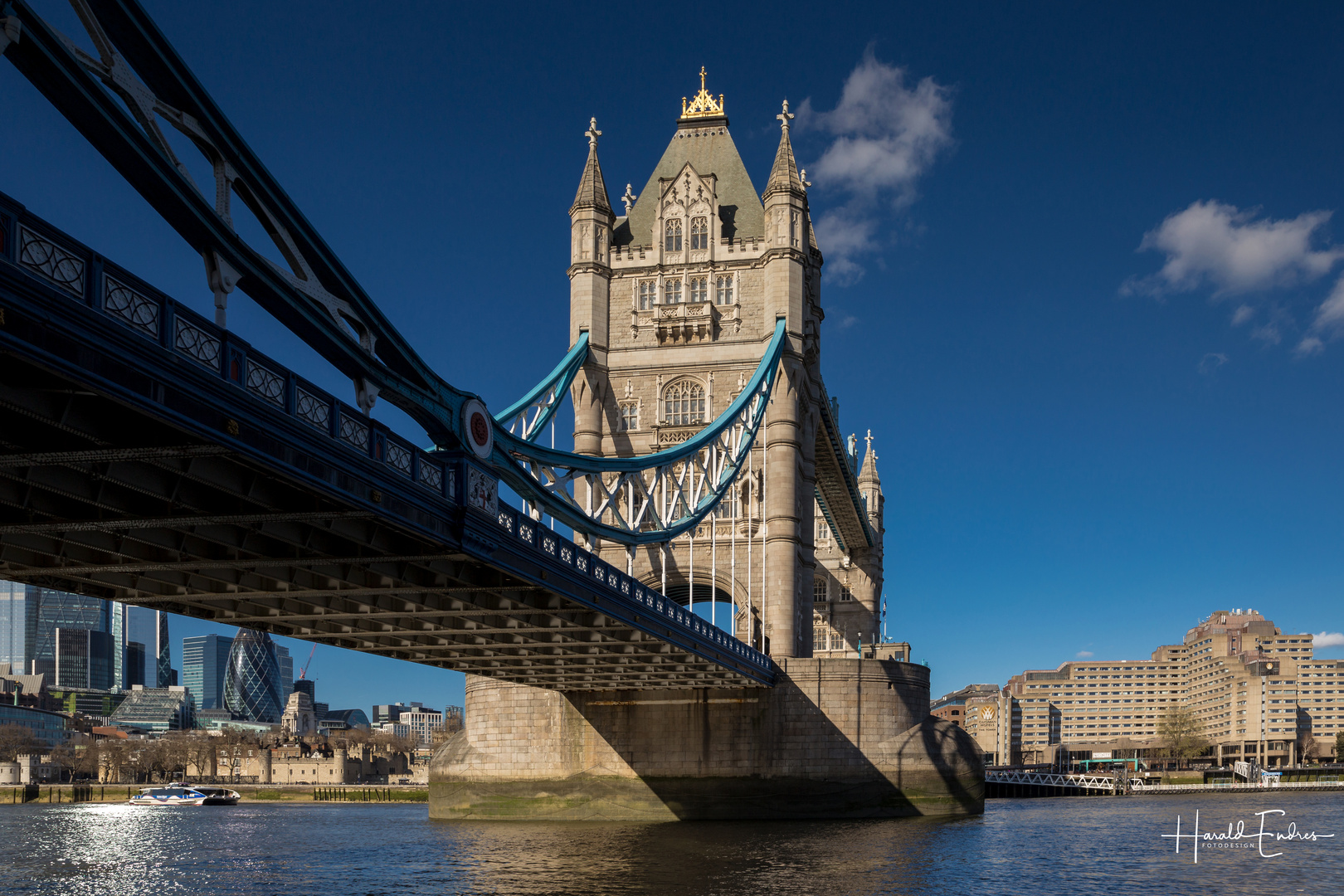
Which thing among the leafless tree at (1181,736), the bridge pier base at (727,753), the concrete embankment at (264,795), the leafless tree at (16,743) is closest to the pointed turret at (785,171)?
the bridge pier base at (727,753)

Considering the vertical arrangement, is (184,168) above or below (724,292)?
below

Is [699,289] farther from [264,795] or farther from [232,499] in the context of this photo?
[264,795]

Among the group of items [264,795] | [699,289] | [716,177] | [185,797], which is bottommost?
[264,795]

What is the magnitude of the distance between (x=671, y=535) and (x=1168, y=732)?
5475 inches

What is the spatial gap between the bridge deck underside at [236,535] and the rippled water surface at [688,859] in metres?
6.05

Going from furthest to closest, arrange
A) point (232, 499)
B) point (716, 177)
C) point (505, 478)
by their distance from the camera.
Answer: point (716, 177) < point (505, 478) < point (232, 499)

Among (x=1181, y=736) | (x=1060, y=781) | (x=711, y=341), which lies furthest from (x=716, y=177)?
(x=1181, y=736)

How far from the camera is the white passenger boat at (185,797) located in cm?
10062

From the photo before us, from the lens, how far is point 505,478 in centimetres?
3053

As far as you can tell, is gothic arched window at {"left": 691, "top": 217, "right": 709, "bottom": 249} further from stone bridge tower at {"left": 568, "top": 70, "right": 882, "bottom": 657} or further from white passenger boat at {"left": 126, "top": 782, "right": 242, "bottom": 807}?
white passenger boat at {"left": 126, "top": 782, "right": 242, "bottom": 807}

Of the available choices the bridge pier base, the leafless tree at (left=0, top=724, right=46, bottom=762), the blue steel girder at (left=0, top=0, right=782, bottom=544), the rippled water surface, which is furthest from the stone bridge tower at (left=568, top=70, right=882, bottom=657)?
the leafless tree at (left=0, top=724, right=46, bottom=762)

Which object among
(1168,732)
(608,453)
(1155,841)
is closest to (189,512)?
(1155,841)

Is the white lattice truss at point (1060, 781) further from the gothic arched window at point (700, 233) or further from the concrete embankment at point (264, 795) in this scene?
the gothic arched window at point (700, 233)

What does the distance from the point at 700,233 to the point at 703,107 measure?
26.7 feet
